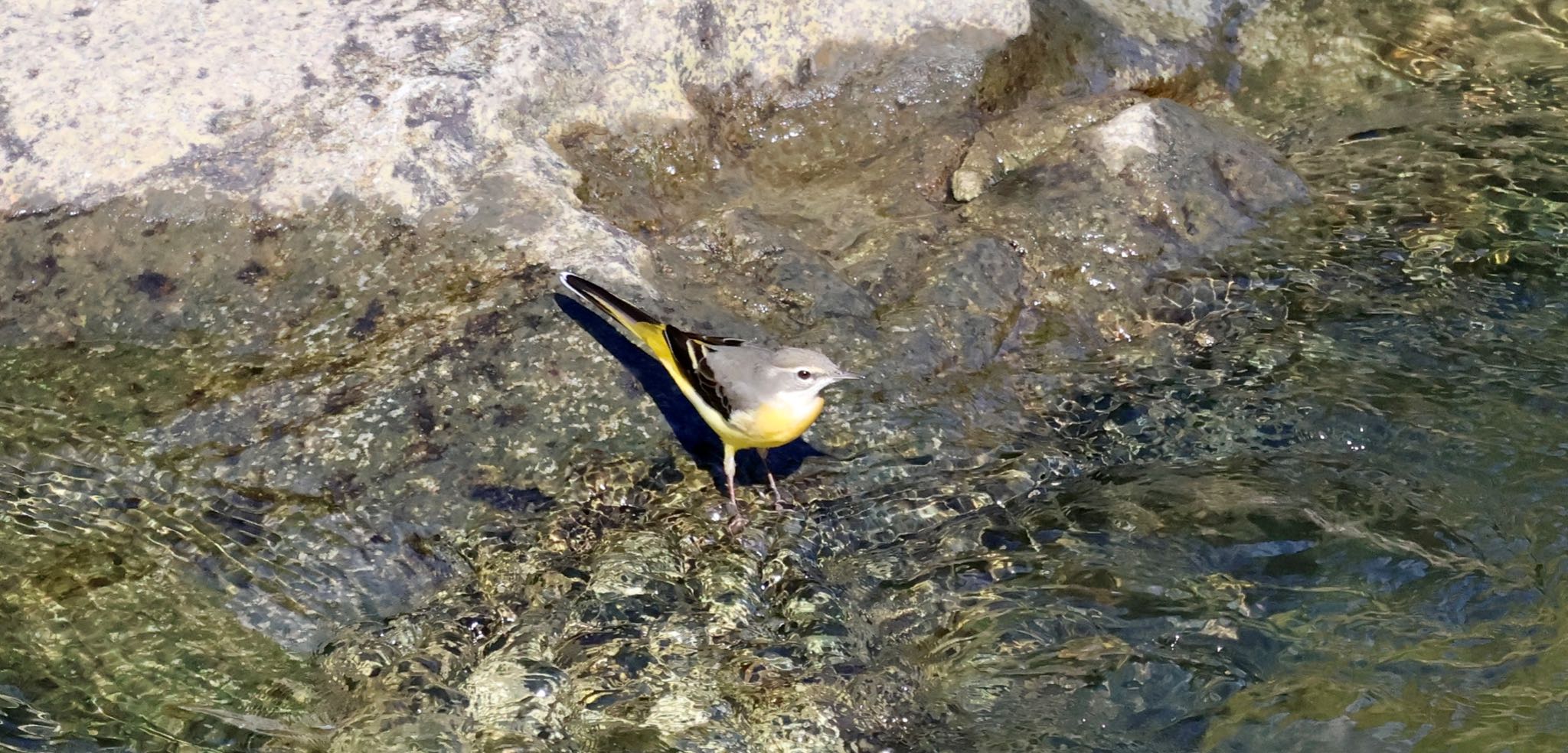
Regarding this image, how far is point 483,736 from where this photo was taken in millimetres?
4957

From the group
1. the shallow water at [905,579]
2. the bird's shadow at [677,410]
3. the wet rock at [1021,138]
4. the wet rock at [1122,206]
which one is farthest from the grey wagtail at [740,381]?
the wet rock at [1021,138]

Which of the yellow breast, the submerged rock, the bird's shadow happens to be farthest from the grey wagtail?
the submerged rock

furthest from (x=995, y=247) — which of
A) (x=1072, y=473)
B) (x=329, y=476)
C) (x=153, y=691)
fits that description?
(x=153, y=691)

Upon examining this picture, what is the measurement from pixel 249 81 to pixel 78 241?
3.87ft

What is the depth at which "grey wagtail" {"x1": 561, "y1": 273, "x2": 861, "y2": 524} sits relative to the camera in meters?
5.71

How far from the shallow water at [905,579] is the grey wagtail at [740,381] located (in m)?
→ 0.45

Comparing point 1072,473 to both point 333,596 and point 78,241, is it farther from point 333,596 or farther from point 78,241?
point 78,241

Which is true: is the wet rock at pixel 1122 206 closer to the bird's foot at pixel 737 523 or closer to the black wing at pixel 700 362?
the black wing at pixel 700 362

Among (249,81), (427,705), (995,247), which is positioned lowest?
(427,705)

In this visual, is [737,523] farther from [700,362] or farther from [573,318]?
[573,318]

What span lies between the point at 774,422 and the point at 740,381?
0.23 m

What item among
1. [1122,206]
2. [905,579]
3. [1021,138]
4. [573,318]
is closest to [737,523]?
→ [905,579]

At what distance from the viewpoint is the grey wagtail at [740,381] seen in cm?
571

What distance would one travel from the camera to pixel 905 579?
19.1 ft
